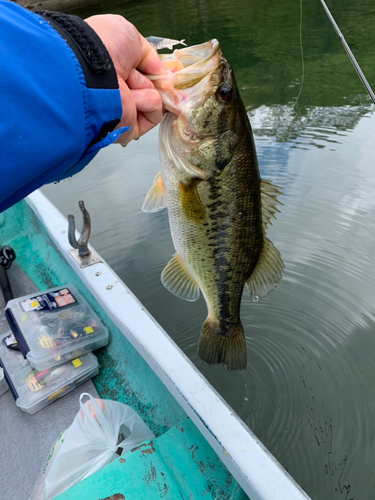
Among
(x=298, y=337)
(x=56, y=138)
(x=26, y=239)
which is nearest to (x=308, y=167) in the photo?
(x=298, y=337)

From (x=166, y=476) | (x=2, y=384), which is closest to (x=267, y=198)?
(x=166, y=476)

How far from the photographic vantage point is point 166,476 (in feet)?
4.47

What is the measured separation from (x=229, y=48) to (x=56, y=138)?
1278 centimetres

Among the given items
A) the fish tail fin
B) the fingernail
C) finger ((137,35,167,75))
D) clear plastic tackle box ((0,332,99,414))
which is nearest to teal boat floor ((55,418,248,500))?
the fish tail fin

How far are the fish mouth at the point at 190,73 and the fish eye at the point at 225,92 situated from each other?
0.04m

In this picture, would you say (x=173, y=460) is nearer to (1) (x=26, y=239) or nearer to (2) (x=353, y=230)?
(1) (x=26, y=239)

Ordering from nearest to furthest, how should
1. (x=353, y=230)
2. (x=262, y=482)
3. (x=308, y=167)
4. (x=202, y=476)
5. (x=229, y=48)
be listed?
(x=262, y=482) < (x=202, y=476) < (x=353, y=230) < (x=308, y=167) < (x=229, y=48)

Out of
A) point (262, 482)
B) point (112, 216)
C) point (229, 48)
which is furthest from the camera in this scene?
point (229, 48)

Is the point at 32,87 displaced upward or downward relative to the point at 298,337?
upward

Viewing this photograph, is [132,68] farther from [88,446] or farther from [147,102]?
[88,446]

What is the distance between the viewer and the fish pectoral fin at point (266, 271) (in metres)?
1.74

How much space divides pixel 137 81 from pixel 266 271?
107 centimetres

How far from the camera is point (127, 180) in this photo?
Answer: 5.36 metres

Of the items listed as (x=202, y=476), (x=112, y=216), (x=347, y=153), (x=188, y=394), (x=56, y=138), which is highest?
(x=56, y=138)
